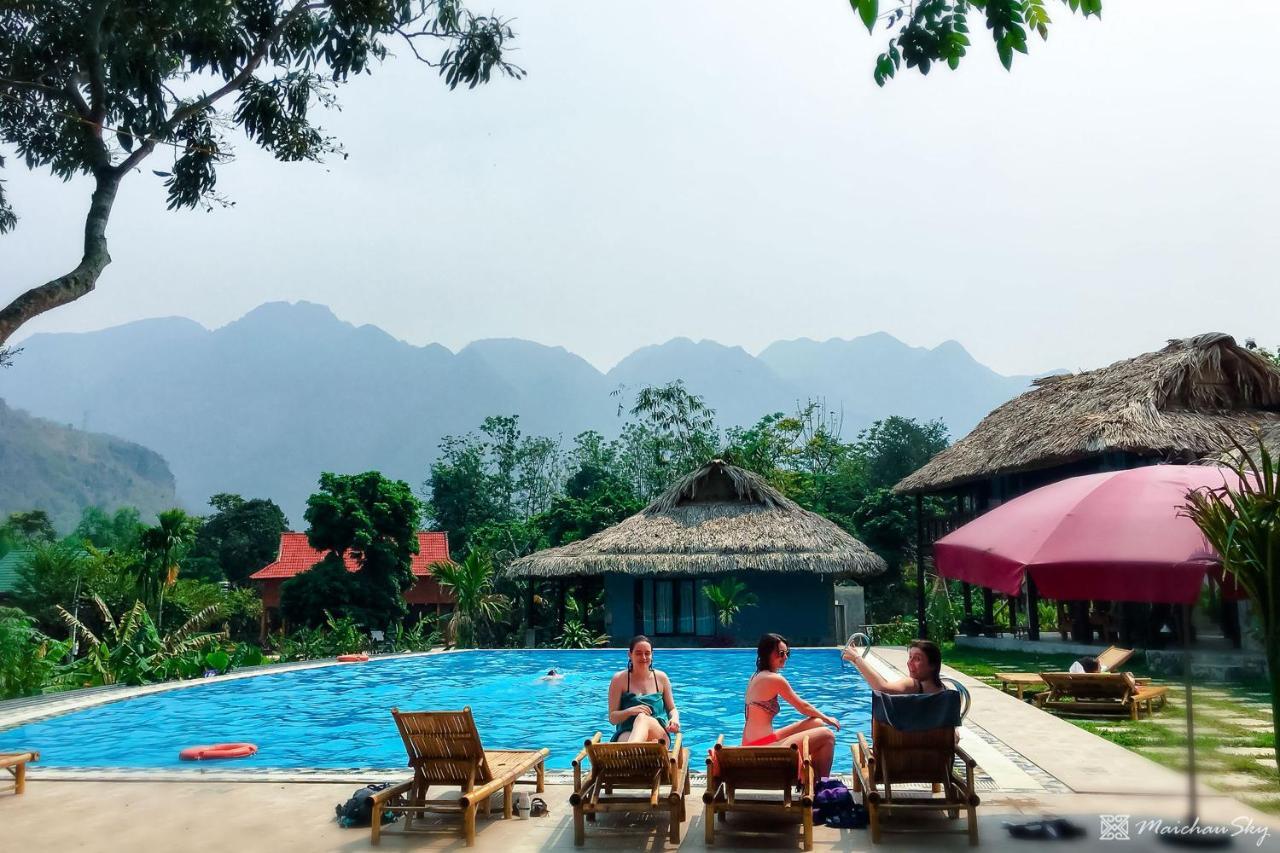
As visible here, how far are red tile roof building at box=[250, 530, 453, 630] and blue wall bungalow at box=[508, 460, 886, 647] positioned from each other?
545 inches

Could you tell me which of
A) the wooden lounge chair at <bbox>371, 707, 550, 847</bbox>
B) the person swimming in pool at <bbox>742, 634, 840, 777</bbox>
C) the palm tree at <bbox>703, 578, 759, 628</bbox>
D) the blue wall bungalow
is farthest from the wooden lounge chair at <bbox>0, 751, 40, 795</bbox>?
the palm tree at <bbox>703, 578, 759, 628</bbox>

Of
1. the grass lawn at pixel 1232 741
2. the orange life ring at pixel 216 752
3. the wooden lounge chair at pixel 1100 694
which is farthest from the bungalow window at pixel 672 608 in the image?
the grass lawn at pixel 1232 741

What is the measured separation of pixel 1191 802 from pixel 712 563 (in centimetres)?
1636

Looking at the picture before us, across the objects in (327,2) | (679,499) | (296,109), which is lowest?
(679,499)

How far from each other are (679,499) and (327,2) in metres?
15.6

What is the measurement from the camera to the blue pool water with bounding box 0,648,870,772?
10320mm

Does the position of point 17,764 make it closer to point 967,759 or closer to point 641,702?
point 641,702

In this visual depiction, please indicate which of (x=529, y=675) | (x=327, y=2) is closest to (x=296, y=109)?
(x=327, y=2)

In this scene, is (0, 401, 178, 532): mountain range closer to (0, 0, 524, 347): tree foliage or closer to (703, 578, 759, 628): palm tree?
(703, 578, 759, 628): palm tree

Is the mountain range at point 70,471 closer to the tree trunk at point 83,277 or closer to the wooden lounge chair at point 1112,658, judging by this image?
the tree trunk at point 83,277

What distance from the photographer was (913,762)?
5.36 meters

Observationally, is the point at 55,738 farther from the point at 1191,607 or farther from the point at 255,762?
the point at 1191,607

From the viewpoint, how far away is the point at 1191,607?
15.3ft

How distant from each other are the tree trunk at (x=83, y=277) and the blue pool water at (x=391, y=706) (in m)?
3.80
